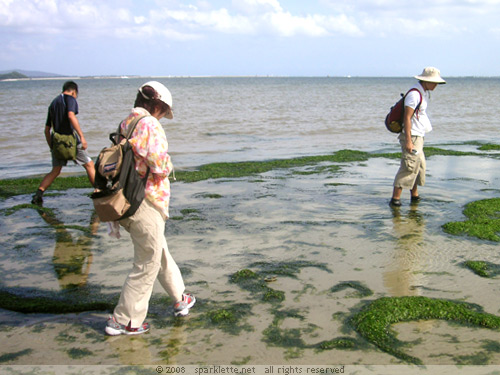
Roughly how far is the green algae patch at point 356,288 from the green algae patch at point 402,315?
0.21 meters

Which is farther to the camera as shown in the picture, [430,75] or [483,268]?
[430,75]

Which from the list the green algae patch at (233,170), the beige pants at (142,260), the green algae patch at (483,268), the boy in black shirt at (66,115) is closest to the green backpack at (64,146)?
the boy in black shirt at (66,115)

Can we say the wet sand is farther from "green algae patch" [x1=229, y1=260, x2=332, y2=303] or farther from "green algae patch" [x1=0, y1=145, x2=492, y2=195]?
"green algae patch" [x1=0, y1=145, x2=492, y2=195]

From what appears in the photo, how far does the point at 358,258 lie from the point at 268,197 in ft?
10.4

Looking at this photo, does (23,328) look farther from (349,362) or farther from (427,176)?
(427,176)

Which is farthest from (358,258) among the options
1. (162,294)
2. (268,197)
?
(268,197)

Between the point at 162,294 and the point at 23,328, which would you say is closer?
the point at 23,328

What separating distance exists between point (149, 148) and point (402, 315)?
242cm

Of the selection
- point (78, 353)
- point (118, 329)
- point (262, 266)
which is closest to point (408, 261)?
point (262, 266)

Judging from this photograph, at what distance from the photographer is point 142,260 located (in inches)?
144

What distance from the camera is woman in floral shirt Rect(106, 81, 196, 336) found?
11.2 ft

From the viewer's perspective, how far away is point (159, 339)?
146 inches

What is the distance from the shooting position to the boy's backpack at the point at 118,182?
3.37 metres

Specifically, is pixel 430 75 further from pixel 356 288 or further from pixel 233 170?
pixel 233 170
